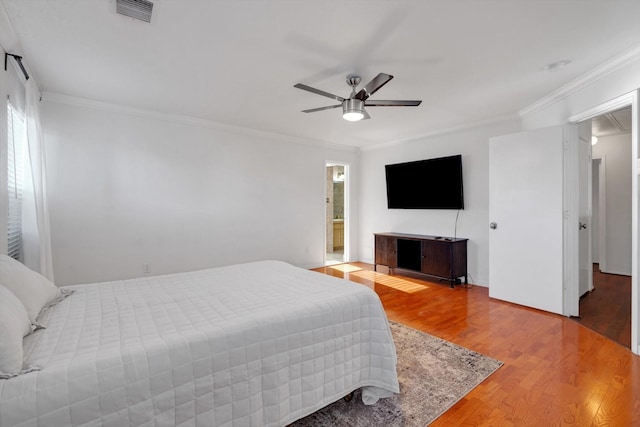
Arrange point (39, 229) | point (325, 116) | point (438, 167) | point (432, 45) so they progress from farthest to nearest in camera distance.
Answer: point (438, 167) < point (325, 116) < point (39, 229) < point (432, 45)

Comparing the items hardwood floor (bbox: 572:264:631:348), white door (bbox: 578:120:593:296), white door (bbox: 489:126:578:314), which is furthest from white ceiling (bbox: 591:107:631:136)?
hardwood floor (bbox: 572:264:631:348)

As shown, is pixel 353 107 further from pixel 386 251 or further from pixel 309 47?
pixel 386 251

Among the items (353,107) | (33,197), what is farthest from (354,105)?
(33,197)

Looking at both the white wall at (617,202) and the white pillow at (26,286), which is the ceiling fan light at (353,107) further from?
the white wall at (617,202)

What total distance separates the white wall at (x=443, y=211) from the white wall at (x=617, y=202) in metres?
2.63

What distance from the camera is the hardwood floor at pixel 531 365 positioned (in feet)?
5.74

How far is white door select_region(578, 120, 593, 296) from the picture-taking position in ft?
11.7

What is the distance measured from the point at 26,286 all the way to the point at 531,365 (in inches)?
130

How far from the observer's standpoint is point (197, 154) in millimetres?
4355

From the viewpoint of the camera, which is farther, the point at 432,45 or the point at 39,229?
the point at 39,229

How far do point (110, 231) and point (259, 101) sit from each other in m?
2.44

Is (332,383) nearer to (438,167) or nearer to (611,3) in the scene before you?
(611,3)

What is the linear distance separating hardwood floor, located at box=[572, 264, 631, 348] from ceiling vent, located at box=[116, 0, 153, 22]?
14.6 feet

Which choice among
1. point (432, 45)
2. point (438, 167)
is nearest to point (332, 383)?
point (432, 45)
